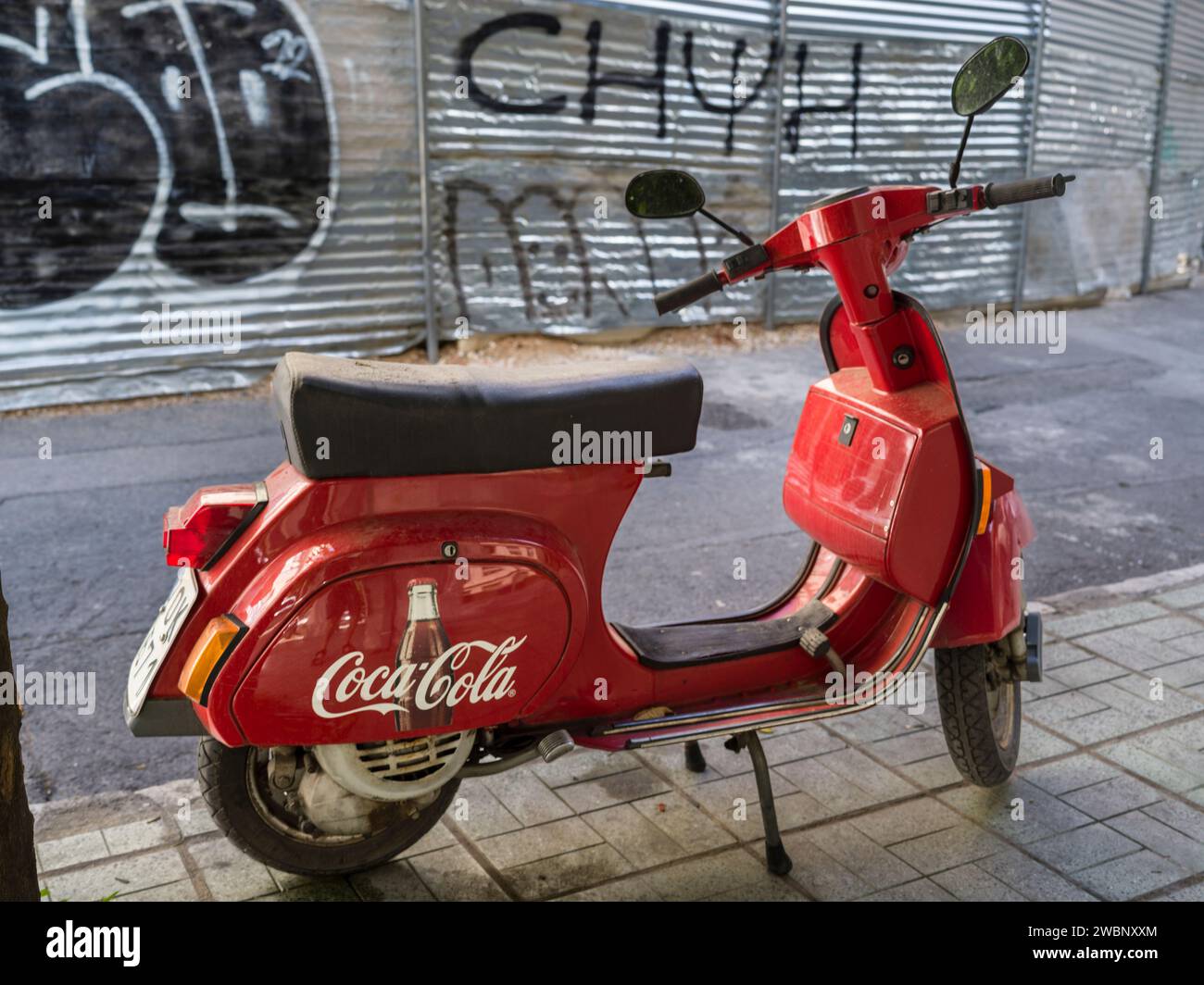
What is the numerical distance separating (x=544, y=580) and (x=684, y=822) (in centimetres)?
94

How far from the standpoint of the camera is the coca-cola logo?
7.72 feet

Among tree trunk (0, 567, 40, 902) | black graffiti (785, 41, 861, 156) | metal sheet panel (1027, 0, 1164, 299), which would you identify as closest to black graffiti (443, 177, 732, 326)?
black graffiti (785, 41, 861, 156)

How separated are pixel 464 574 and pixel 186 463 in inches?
165

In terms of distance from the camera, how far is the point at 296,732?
93.8 inches

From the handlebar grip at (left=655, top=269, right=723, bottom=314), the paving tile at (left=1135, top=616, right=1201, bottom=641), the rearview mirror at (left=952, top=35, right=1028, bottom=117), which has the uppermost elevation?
the rearview mirror at (left=952, top=35, right=1028, bottom=117)

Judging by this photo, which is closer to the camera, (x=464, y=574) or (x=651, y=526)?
(x=464, y=574)

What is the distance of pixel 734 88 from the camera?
366 inches

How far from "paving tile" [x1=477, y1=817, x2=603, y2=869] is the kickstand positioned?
42 centimetres

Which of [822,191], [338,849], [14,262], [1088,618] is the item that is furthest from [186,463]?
[822,191]

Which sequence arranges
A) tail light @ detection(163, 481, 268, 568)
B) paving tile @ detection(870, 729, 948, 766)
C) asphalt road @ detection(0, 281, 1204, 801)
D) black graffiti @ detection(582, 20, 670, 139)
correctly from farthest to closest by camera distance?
black graffiti @ detection(582, 20, 670, 139) < asphalt road @ detection(0, 281, 1204, 801) < paving tile @ detection(870, 729, 948, 766) < tail light @ detection(163, 481, 268, 568)

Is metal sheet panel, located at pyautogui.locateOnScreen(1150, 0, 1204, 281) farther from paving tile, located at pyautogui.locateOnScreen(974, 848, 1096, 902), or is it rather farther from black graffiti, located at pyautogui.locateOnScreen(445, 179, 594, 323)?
paving tile, located at pyautogui.locateOnScreen(974, 848, 1096, 902)

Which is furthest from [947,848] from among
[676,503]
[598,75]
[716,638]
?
[598,75]

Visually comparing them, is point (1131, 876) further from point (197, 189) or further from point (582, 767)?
point (197, 189)
